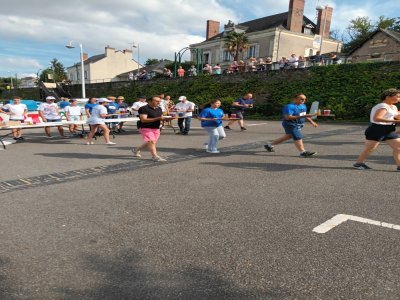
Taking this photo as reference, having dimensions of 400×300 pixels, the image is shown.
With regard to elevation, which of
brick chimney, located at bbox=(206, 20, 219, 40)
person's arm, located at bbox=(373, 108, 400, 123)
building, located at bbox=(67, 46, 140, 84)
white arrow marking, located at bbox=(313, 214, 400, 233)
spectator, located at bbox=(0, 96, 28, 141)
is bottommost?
white arrow marking, located at bbox=(313, 214, 400, 233)

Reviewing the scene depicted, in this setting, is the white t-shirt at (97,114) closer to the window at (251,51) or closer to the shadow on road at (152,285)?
the shadow on road at (152,285)

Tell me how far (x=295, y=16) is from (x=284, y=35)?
10.8 ft

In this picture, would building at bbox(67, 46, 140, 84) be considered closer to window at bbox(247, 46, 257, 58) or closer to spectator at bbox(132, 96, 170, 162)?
window at bbox(247, 46, 257, 58)

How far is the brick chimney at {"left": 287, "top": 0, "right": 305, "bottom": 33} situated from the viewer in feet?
140

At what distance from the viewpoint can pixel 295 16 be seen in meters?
43.7

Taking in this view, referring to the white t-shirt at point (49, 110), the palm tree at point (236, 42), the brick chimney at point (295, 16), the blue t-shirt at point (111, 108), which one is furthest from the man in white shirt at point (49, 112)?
the brick chimney at point (295, 16)

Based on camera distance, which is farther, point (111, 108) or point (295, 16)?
point (295, 16)

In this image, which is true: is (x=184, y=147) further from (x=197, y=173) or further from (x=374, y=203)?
(x=374, y=203)

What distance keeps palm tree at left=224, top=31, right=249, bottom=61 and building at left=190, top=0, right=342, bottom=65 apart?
1923mm

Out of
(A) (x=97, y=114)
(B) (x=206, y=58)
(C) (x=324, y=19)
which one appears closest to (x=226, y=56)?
(B) (x=206, y=58)

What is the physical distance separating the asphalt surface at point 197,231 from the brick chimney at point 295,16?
4104 centimetres

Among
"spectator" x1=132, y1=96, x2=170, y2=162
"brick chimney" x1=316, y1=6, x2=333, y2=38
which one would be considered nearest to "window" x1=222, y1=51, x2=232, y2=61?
"brick chimney" x1=316, y1=6, x2=333, y2=38

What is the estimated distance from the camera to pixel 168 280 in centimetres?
283

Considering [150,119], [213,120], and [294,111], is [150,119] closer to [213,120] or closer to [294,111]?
[213,120]
